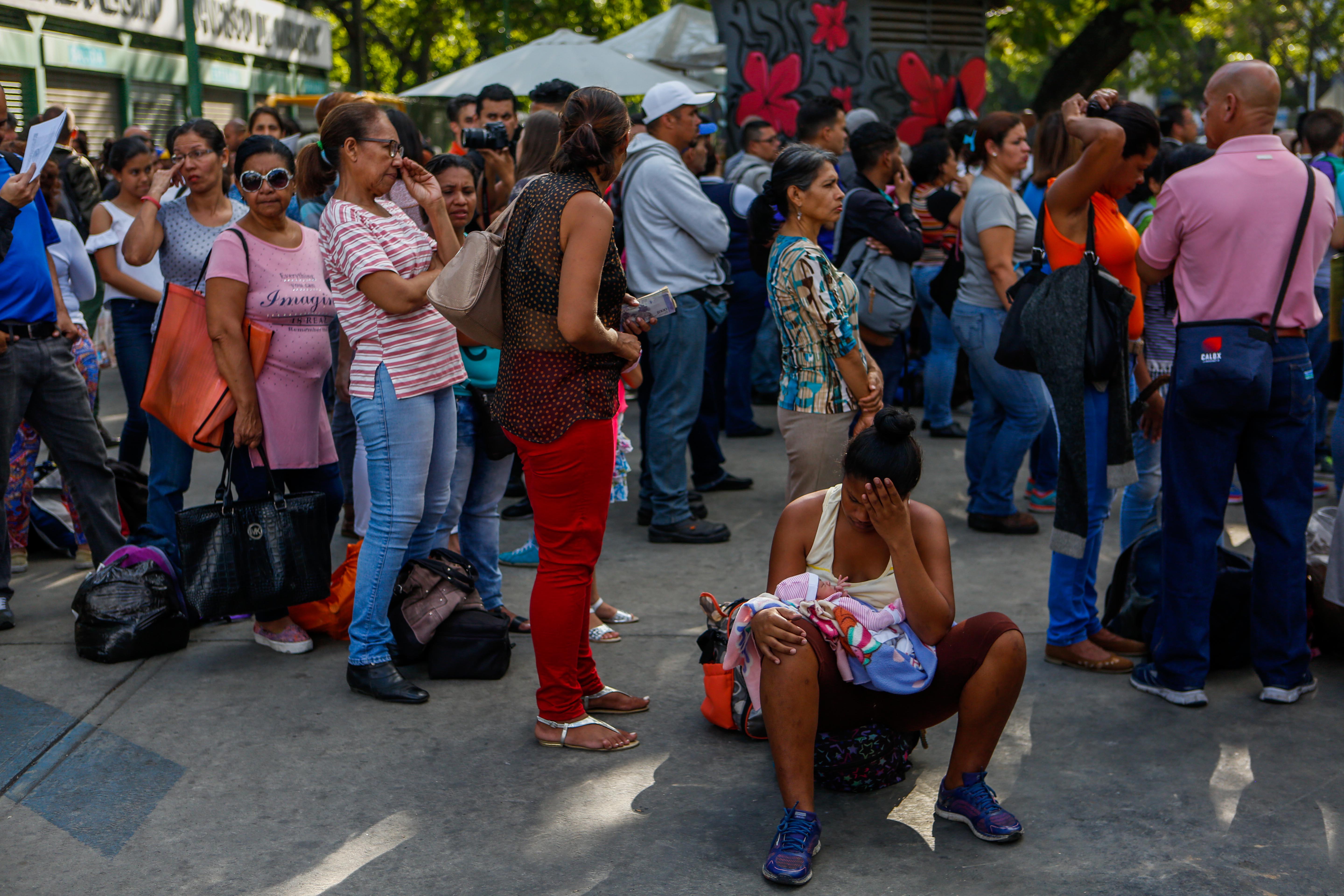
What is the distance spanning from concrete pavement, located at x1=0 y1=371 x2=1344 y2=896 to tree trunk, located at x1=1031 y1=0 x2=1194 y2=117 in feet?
39.1

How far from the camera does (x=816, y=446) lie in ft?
15.5

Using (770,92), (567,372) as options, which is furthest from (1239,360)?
(770,92)

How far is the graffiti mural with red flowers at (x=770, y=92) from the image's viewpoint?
1348cm

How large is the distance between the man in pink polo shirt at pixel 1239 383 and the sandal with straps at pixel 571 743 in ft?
6.02

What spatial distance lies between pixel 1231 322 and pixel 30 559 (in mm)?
5321

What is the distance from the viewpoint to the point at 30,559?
606 cm

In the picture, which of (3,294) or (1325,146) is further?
(1325,146)

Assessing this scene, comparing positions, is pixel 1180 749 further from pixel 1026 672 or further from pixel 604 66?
pixel 604 66

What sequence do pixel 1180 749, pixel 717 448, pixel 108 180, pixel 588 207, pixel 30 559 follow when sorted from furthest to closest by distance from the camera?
1. pixel 108 180
2. pixel 717 448
3. pixel 30 559
4. pixel 1180 749
5. pixel 588 207

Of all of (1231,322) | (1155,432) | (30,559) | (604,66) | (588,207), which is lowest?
(30,559)

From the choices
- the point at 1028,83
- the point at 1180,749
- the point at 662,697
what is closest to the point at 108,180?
the point at 662,697

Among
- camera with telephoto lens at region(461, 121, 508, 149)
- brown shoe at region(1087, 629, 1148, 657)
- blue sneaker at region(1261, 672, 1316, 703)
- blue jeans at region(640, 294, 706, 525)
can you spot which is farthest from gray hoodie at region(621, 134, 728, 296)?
blue sneaker at region(1261, 672, 1316, 703)

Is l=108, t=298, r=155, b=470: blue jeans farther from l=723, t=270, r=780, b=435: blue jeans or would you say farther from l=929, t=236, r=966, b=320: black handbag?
l=929, t=236, r=966, b=320: black handbag

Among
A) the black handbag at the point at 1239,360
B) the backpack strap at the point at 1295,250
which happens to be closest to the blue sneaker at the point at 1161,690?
the black handbag at the point at 1239,360
